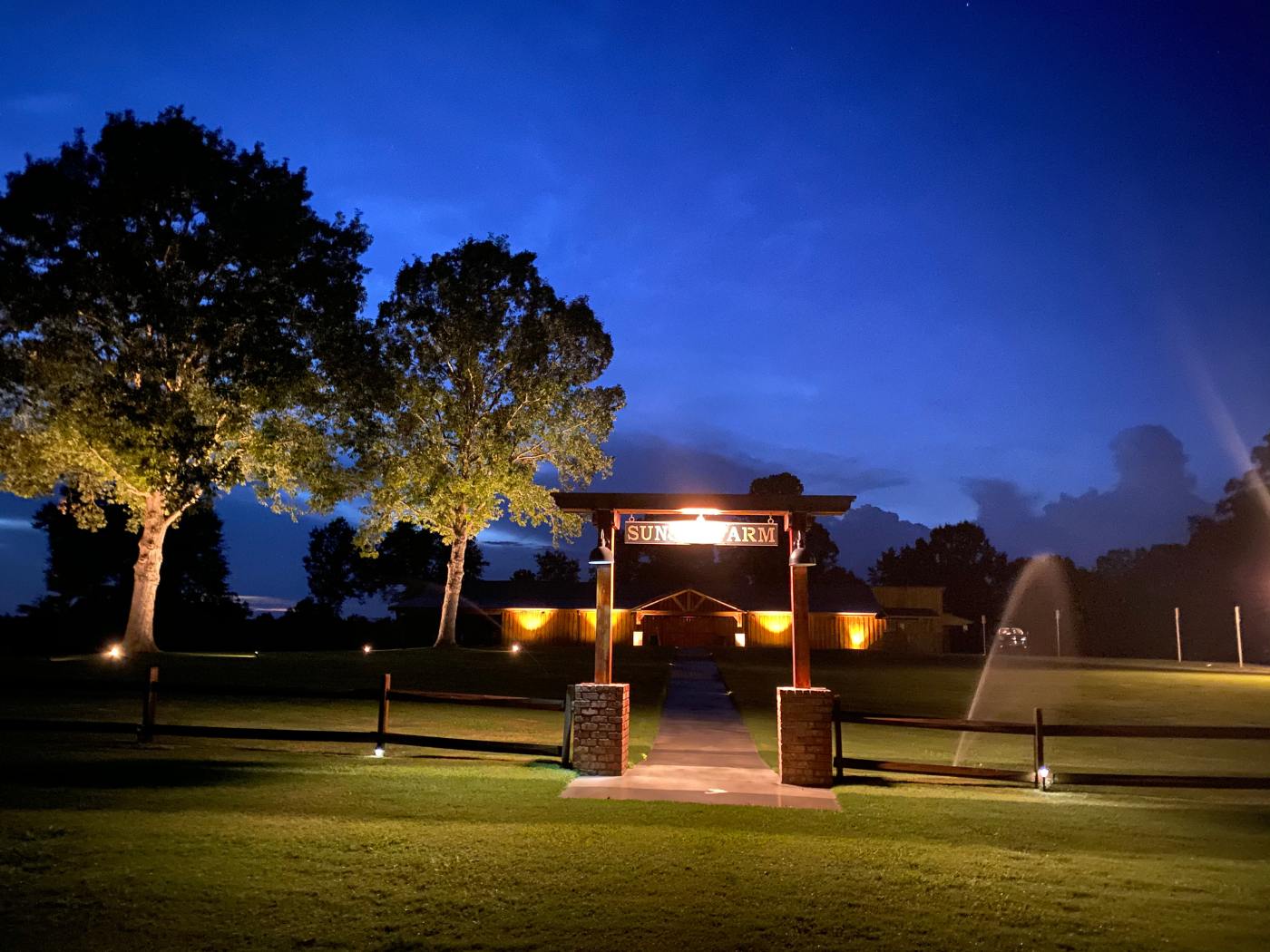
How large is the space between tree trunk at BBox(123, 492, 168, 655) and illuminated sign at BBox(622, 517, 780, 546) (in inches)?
799

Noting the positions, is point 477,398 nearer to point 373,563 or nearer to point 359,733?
point 359,733

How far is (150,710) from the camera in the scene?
43.7 feet

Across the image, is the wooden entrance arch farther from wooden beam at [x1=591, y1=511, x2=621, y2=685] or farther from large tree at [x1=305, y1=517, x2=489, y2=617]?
large tree at [x1=305, y1=517, x2=489, y2=617]

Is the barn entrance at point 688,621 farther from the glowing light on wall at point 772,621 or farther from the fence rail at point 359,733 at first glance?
the fence rail at point 359,733

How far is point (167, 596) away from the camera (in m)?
63.5

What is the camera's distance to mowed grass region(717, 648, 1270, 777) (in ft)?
53.1

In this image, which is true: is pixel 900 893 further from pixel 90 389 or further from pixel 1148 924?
pixel 90 389

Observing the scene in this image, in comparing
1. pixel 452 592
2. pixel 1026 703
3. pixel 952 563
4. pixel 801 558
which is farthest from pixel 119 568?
pixel 952 563

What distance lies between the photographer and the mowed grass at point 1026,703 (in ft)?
53.1

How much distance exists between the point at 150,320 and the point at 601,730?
2091cm

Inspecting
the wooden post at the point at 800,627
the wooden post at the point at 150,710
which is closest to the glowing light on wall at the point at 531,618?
the wooden post at the point at 150,710

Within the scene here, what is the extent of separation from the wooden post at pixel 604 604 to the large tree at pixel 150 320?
1749cm

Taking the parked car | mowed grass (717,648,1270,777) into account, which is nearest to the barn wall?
mowed grass (717,648,1270,777)

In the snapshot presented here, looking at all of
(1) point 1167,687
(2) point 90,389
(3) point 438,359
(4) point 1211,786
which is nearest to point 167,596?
(3) point 438,359
